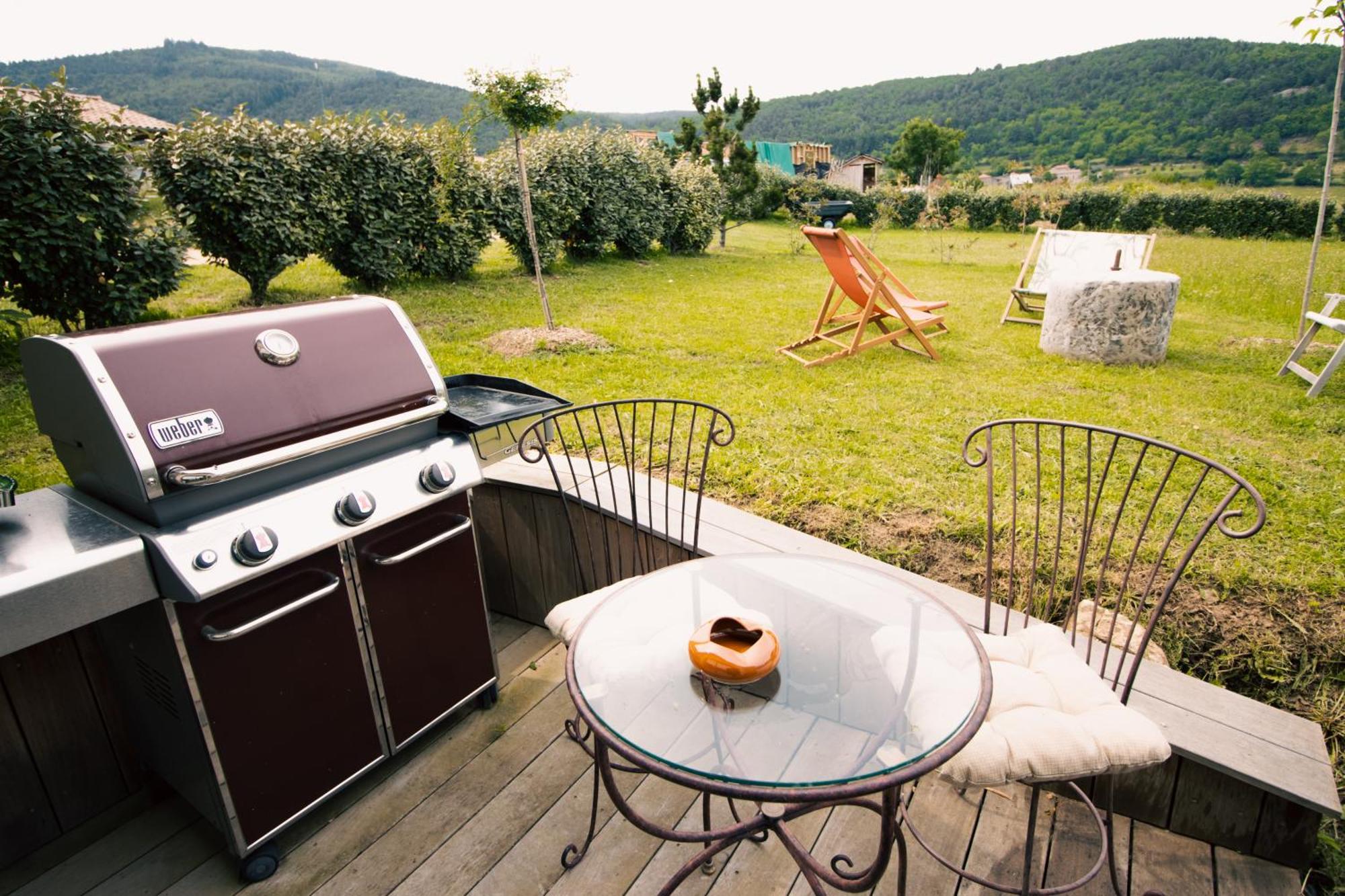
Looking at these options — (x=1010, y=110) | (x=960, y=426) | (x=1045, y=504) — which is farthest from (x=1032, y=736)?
(x=1010, y=110)

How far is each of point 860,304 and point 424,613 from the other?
4846 mm

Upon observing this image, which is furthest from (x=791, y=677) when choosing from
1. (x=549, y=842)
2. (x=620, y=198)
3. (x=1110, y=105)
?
(x=1110, y=105)

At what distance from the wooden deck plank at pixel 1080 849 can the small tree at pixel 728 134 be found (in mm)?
12519

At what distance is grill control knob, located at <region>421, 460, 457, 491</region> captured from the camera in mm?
1822

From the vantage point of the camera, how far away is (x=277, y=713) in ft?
5.24

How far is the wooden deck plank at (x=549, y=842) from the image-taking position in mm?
1620

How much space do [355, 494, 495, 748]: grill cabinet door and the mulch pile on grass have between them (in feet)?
11.6

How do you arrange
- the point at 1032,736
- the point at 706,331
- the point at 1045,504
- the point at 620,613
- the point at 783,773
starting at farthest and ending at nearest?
the point at 706,331 → the point at 1045,504 → the point at 620,613 → the point at 1032,736 → the point at 783,773

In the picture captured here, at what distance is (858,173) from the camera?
29.0m

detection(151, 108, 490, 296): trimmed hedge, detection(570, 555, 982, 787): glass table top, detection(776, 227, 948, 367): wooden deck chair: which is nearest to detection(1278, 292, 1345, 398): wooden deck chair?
detection(776, 227, 948, 367): wooden deck chair

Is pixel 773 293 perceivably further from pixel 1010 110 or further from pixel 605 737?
pixel 1010 110

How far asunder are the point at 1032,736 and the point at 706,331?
523 cm

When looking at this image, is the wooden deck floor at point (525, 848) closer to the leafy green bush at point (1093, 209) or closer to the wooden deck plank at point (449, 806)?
the wooden deck plank at point (449, 806)

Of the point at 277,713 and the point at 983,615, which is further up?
the point at 277,713
